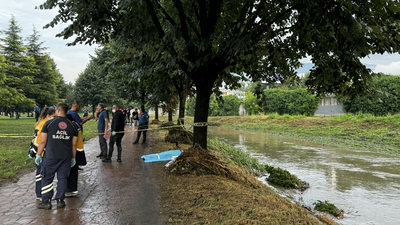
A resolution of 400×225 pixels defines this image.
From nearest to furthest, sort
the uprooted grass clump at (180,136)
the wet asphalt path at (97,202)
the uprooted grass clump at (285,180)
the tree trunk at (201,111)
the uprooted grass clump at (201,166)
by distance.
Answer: the wet asphalt path at (97,202), the uprooted grass clump at (201,166), the tree trunk at (201,111), the uprooted grass clump at (285,180), the uprooted grass clump at (180,136)

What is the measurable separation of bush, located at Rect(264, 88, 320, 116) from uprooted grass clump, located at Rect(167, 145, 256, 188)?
30.0m

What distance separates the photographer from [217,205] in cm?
438

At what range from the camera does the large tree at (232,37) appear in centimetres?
530

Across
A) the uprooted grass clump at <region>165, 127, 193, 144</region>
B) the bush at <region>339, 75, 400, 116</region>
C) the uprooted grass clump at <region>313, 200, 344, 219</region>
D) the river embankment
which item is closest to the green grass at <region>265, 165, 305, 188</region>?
the uprooted grass clump at <region>313, 200, 344, 219</region>

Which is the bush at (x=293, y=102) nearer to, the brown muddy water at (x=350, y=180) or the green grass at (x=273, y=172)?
the brown muddy water at (x=350, y=180)

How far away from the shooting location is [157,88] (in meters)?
14.5

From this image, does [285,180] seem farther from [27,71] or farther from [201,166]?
[27,71]

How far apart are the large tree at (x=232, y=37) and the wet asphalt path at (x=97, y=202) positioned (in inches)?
90.5

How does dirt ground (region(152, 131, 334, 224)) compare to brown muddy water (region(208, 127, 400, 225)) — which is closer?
dirt ground (region(152, 131, 334, 224))

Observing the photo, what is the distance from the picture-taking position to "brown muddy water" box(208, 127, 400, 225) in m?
6.15

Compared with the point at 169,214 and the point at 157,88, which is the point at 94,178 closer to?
the point at 169,214

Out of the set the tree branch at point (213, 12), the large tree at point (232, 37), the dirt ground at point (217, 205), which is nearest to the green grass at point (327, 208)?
the dirt ground at point (217, 205)

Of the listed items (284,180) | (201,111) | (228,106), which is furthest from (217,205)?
(228,106)

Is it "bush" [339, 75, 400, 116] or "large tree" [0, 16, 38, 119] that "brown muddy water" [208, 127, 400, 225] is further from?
"large tree" [0, 16, 38, 119]
